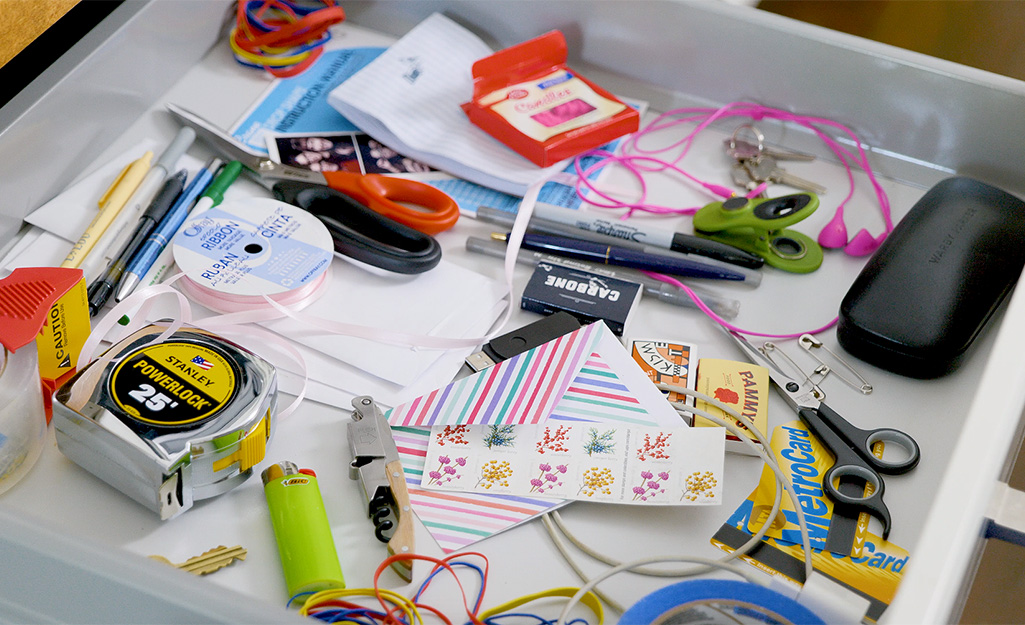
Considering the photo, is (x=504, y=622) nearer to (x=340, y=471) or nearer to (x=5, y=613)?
(x=340, y=471)

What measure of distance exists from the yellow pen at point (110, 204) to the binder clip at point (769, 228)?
478mm

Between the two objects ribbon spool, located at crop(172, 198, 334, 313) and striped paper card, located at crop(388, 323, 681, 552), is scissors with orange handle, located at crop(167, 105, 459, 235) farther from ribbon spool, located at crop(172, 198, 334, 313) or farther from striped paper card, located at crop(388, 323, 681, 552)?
striped paper card, located at crop(388, 323, 681, 552)

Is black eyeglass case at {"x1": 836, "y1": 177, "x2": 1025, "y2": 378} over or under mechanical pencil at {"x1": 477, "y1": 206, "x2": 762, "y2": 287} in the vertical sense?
over

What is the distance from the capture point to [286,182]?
771mm

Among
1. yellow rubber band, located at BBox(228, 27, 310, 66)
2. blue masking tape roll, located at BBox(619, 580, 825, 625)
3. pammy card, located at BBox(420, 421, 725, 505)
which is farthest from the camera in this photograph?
yellow rubber band, located at BBox(228, 27, 310, 66)

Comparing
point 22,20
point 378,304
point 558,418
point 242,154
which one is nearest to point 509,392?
point 558,418

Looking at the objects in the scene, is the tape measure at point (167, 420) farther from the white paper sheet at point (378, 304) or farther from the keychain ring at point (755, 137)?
the keychain ring at point (755, 137)

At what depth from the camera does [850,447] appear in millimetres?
609

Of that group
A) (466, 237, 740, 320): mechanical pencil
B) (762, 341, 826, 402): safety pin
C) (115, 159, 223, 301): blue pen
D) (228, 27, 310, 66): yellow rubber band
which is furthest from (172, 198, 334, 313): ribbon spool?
(762, 341, 826, 402): safety pin

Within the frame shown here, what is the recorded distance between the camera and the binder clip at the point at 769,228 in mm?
741

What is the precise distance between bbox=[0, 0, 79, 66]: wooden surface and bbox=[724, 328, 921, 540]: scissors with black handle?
2.00 feet

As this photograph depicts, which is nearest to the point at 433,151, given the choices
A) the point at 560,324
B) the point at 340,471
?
the point at 560,324

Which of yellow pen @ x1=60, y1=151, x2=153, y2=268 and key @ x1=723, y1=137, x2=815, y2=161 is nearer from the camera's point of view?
yellow pen @ x1=60, y1=151, x2=153, y2=268

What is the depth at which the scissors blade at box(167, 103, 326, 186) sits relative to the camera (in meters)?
0.78
